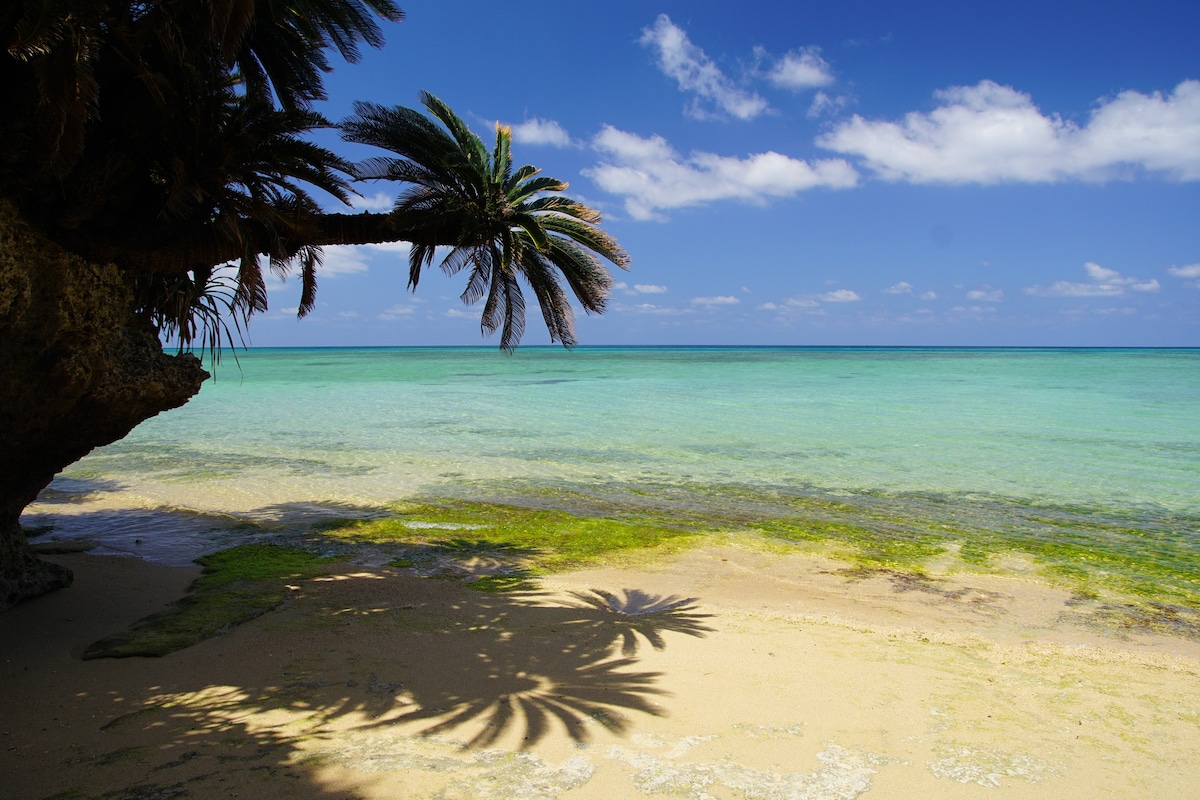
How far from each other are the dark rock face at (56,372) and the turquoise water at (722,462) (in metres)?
4.10

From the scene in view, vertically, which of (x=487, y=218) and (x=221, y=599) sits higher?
(x=487, y=218)

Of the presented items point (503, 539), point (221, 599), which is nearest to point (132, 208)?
point (221, 599)

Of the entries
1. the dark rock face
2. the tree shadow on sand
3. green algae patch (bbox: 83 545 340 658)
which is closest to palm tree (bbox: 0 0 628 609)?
the dark rock face

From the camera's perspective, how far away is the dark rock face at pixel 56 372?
5086 millimetres

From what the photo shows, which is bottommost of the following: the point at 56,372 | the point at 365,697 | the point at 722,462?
the point at 722,462

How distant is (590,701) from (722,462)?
11545 millimetres

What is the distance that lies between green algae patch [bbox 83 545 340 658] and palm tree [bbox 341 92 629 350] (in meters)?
3.51

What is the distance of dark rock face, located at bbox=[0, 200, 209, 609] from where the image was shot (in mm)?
5086

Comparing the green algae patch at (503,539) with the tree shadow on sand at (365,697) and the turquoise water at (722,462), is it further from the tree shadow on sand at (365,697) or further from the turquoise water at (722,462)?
the tree shadow on sand at (365,697)

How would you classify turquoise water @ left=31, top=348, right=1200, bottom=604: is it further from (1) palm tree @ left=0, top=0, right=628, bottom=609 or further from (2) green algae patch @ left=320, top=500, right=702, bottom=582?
(1) palm tree @ left=0, top=0, right=628, bottom=609

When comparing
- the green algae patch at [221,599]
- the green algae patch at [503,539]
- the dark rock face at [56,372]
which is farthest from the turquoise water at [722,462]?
the dark rock face at [56,372]

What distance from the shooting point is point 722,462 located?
16078 mm

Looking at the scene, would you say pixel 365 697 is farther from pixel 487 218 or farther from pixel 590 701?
pixel 487 218

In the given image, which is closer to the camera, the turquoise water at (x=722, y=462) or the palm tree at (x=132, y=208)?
the palm tree at (x=132, y=208)
